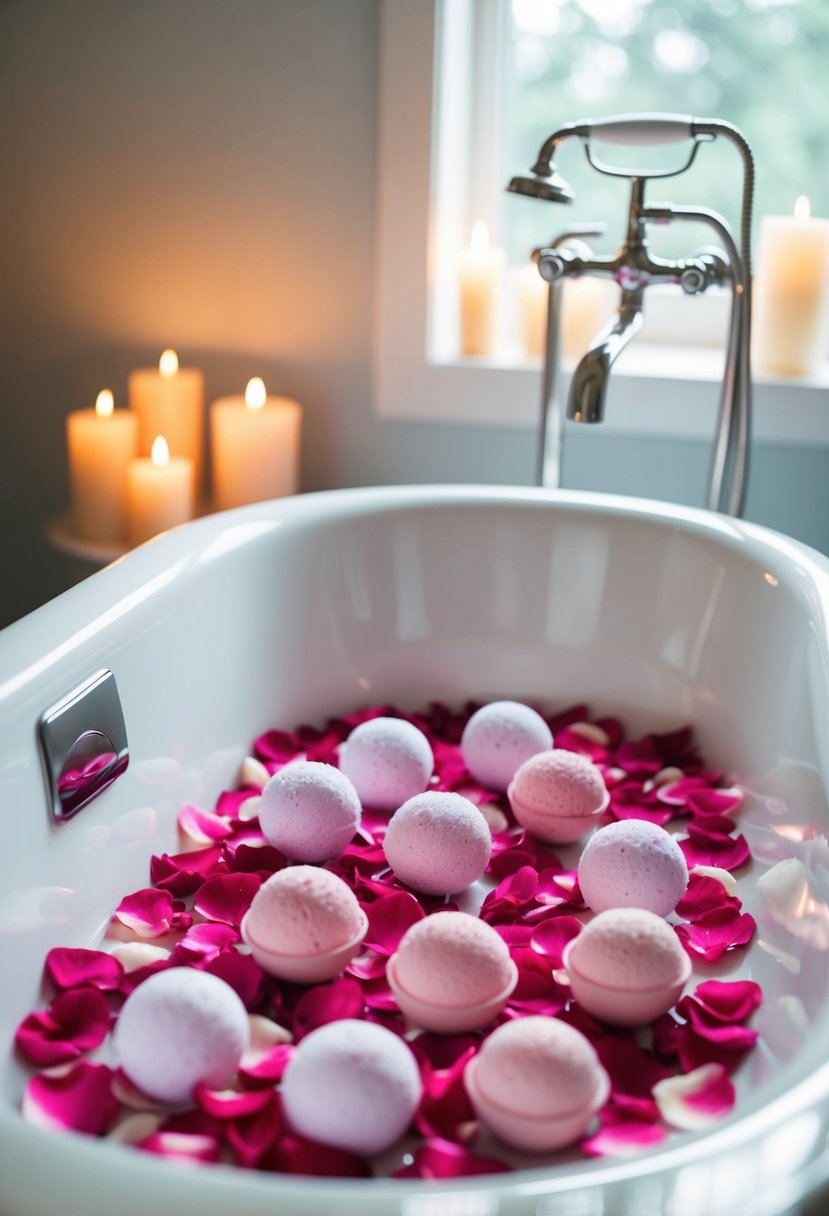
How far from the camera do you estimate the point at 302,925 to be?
0.89m

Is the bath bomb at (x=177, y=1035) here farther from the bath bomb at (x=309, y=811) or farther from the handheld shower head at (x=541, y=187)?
the handheld shower head at (x=541, y=187)

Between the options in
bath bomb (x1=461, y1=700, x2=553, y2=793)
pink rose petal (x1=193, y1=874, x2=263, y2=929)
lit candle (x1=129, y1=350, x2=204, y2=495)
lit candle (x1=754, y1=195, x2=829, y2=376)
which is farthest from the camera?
lit candle (x1=129, y1=350, x2=204, y2=495)

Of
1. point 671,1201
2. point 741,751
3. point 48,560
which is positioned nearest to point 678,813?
point 741,751

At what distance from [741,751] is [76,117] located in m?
1.32

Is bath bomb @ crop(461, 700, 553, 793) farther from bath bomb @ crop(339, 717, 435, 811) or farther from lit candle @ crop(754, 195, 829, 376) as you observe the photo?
lit candle @ crop(754, 195, 829, 376)

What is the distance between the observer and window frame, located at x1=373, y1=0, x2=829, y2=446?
161 cm

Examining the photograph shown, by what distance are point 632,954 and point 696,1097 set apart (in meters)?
0.10

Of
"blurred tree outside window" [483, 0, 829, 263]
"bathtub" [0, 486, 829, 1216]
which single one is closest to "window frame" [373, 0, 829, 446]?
"blurred tree outside window" [483, 0, 829, 263]

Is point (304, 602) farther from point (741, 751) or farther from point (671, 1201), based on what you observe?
Result: point (671, 1201)

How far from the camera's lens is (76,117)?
178cm

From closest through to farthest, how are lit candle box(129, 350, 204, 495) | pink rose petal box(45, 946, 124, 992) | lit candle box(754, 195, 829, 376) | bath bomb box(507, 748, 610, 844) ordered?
1. pink rose petal box(45, 946, 124, 992)
2. bath bomb box(507, 748, 610, 844)
3. lit candle box(754, 195, 829, 376)
4. lit candle box(129, 350, 204, 495)

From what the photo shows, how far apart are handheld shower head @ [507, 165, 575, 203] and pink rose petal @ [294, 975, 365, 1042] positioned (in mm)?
874

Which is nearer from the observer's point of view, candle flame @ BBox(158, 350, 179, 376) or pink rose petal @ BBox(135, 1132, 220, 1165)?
pink rose petal @ BBox(135, 1132, 220, 1165)

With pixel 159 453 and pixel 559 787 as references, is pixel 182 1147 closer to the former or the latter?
pixel 559 787
